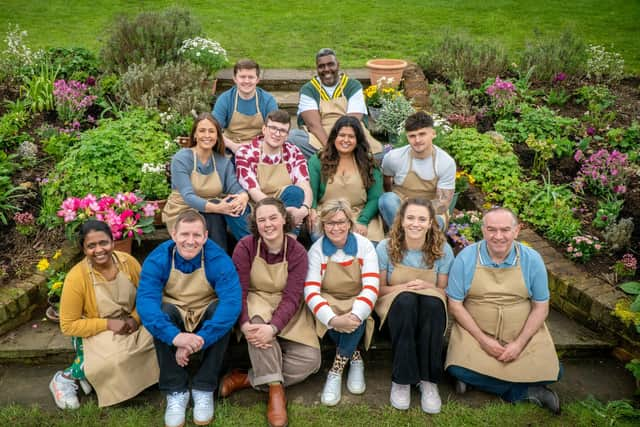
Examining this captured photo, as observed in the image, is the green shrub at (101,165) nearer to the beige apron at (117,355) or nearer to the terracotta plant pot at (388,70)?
the beige apron at (117,355)

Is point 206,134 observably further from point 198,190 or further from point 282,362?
point 282,362

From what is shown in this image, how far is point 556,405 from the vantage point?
3479 millimetres

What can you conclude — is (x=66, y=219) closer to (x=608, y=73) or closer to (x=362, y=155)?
(x=362, y=155)

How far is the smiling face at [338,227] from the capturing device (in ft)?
11.8

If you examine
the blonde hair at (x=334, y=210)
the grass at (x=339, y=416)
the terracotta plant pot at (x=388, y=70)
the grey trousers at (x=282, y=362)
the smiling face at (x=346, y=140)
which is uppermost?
the terracotta plant pot at (x=388, y=70)

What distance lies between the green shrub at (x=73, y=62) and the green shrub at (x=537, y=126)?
510 cm

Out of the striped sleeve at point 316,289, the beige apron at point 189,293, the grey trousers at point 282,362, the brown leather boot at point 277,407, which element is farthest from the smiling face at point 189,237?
the brown leather boot at point 277,407

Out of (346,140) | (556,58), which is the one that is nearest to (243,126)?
(346,140)

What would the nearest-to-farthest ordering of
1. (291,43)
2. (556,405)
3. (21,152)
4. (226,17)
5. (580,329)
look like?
(556,405) → (580,329) → (21,152) → (291,43) → (226,17)

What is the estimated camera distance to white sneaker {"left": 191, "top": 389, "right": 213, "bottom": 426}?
3.41 metres

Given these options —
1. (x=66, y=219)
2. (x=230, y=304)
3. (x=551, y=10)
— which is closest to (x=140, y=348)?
(x=230, y=304)

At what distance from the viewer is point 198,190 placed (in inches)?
171

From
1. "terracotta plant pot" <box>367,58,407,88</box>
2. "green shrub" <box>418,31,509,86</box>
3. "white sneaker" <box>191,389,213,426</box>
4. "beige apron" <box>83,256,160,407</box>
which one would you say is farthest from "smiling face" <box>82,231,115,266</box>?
"green shrub" <box>418,31,509,86</box>

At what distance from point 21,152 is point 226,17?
21.0 ft
